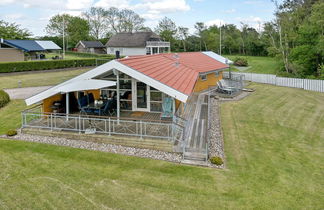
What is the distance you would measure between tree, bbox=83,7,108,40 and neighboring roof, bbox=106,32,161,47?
24.6 meters

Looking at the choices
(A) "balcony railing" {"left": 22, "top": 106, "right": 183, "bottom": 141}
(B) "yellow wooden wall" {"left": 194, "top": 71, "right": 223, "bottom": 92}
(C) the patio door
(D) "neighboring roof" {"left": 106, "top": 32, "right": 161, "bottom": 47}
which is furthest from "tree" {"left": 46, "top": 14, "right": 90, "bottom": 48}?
(A) "balcony railing" {"left": 22, "top": 106, "right": 183, "bottom": 141}

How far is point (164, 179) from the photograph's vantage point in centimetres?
942

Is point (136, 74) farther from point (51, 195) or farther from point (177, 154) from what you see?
point (51, 195)

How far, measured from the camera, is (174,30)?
245ft

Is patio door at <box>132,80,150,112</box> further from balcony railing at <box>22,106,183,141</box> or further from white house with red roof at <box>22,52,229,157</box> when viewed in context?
balcony railing at <box>22,106,183,141</box>

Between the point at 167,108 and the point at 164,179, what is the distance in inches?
210

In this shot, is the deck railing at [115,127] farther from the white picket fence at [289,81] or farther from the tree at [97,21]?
the tree at [97,21]

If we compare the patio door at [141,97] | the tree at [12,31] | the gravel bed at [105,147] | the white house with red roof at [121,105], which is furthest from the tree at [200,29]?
the gravel bed at [105,147]

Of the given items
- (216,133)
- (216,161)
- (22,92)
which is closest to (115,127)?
(216,161)

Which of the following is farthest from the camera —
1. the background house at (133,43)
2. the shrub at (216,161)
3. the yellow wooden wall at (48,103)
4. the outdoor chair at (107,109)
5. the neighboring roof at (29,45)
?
the background house at (133,43)

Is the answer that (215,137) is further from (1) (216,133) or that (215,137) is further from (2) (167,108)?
(2) (167,108)

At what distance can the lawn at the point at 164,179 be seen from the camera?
8102 millimetres

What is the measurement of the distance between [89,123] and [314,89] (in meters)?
25.6

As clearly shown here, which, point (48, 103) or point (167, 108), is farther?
point (48, 103)
